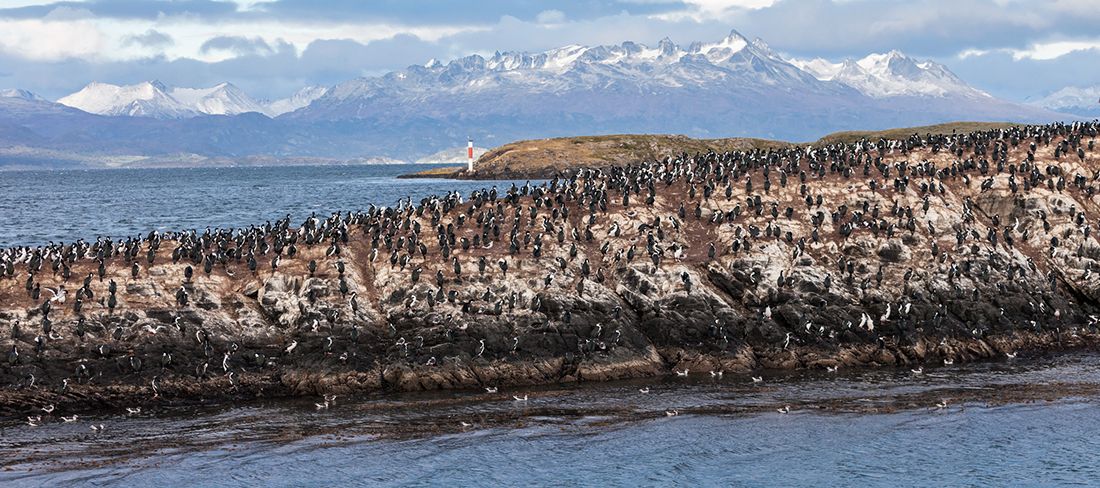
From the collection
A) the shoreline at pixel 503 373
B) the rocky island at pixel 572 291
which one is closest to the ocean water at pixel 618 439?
the shoreline at pixel 503 373

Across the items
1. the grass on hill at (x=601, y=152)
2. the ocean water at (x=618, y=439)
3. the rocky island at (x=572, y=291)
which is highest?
the grass on hill at (x=601, y=152)

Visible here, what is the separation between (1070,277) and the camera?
52.3m

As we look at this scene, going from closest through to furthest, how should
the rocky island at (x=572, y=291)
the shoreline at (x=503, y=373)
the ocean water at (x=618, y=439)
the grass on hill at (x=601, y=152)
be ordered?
1. the ocean water at (x=618, y=439)
2. the shoreline at (x=503, y=373)
3. the rocky island at (x=572, y=291)
4. the grass on hill at (x=601, y=152)

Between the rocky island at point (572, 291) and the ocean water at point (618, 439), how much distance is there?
5.83ft

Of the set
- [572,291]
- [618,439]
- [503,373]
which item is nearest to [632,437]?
[618,439]

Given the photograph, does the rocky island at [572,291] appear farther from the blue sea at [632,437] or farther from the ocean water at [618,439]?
the ocean water at [618,439]

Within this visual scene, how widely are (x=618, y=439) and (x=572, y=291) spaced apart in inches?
379

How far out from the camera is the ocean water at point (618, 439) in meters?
35.3

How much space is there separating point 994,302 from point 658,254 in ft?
49.4

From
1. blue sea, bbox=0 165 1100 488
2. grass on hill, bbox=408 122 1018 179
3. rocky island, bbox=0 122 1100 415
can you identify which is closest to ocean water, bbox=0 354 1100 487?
blue sea, bbox=0 165 1100 488

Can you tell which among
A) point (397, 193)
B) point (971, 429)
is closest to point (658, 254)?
point (971, 429)

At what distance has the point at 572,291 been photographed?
4681 centimetres

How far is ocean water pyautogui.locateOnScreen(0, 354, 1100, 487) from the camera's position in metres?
35.3

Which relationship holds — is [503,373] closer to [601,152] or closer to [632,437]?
[632,437]
